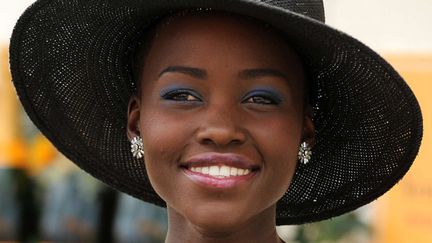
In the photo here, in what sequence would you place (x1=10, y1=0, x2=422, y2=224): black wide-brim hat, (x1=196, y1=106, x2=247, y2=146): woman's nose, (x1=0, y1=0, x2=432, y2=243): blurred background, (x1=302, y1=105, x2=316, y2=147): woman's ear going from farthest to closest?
(x1=0, y1=0, x2=432, y2=243): blurred background
(x1=302, y1=105, x2=316, y2=147): woman's ear
(x1=10, y1=0, x2=422, y2=224): black wide-brim hat
(x1=196, y1=106, x2=247, y2=146): woman's nose

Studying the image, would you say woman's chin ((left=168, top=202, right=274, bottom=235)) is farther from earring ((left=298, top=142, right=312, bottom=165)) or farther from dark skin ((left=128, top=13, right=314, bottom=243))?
earring ((left=298, top=142, right=312, bottom=165))

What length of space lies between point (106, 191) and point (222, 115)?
16.6 ft

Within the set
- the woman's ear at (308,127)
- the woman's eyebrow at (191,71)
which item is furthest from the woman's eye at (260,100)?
the woman's ear at (308,127)

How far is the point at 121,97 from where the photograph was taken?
3.38m

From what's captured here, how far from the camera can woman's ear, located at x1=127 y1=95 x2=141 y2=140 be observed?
10.6 feet

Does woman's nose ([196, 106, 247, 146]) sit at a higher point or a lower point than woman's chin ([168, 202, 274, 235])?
higher

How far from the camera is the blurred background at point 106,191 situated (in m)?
6.58

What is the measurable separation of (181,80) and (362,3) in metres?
4.28

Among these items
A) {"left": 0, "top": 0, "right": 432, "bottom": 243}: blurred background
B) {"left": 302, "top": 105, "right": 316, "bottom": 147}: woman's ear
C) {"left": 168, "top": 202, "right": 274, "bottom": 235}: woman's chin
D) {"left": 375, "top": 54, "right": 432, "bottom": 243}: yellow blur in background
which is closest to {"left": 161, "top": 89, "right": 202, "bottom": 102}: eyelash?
{"left": 168, "top": 202, "right": 274, "bottom": 235}: woman's chin

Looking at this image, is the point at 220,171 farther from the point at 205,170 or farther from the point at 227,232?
the point at 227,232

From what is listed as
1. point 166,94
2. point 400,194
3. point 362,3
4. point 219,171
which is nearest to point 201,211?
point 219,171

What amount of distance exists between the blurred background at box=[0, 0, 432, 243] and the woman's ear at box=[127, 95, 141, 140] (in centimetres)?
320

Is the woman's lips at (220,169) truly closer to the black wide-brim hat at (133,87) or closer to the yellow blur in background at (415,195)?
the black wide-brim hat at (133,87)

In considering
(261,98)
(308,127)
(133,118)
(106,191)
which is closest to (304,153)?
(308,127)
